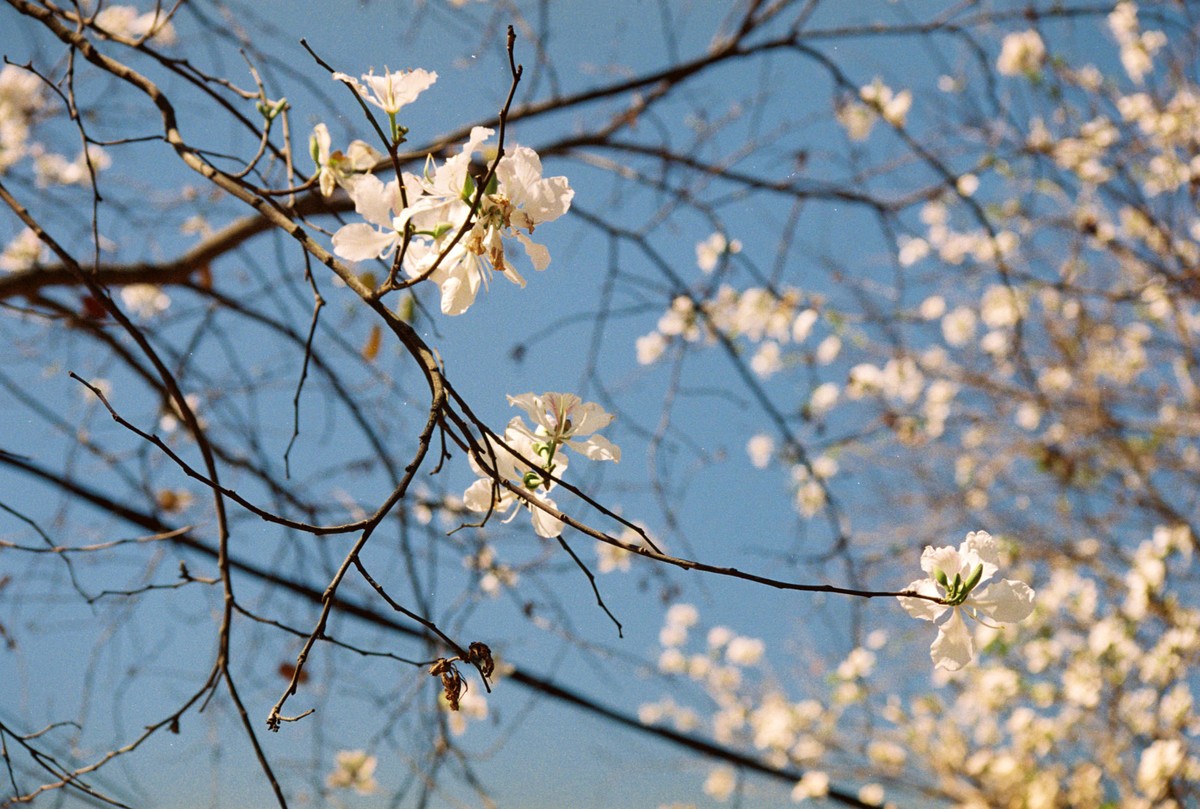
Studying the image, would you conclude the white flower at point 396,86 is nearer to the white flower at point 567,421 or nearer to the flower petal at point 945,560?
the white flower at point 567,421

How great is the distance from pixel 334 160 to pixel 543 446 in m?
0.26

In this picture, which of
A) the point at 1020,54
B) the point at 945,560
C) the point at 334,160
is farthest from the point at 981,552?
the point at 1020,54

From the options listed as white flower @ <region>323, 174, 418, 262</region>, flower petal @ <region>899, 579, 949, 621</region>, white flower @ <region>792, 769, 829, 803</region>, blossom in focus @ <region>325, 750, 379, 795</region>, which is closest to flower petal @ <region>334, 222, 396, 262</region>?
white flower @ <region>323, 174, 418, 262</region>

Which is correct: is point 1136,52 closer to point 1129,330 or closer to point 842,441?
point 1129,330

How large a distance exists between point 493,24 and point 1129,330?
2.28 metres

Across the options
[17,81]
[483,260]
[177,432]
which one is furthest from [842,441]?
[17,81]

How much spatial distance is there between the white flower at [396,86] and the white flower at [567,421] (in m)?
0.20

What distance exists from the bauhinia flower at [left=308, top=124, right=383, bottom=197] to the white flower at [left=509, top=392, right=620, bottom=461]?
20 cm

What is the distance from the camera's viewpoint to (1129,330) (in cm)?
279

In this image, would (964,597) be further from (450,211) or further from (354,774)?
(354,774)

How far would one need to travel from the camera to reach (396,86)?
0.54m

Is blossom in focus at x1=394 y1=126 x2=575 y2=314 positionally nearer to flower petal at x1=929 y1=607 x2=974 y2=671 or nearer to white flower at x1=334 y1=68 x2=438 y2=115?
white flower at x1=334 y1=68 x2=438 y2=115

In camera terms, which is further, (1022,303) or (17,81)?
(1022,303)

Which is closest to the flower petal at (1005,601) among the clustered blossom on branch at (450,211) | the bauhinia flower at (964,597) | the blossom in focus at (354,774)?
the bauhinia flower at (964,597)
